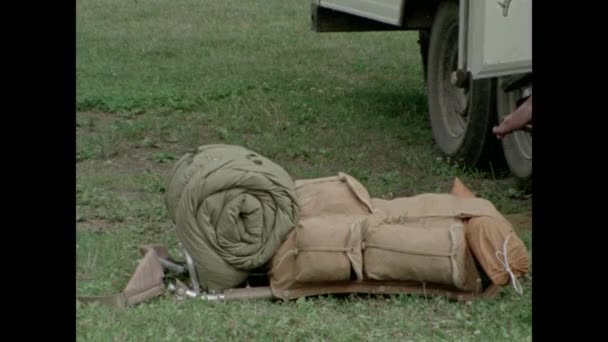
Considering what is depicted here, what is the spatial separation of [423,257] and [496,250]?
0.30 meters

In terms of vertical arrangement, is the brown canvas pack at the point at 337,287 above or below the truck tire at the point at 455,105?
below

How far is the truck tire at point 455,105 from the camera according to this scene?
25.2 feet

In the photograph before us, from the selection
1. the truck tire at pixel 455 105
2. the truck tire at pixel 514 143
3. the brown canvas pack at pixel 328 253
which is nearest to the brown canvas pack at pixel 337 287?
the brown canvas pack at pixel 328 253

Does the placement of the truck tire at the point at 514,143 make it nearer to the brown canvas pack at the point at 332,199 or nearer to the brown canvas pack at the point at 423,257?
the brown canvas pack at the point at 332,199

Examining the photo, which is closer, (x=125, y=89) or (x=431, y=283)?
(x=431, y=283)

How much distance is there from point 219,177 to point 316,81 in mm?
6577

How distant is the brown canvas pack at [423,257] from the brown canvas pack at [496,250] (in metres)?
0.06

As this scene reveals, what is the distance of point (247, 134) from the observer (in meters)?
9.27

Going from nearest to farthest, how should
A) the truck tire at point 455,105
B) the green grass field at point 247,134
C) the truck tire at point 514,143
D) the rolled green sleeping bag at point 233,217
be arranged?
the green grass field at point 247,134 < the rolled green sleeping bag at point 233,217 < the truck tire at point 514,143 < the truck tire at point 455,105

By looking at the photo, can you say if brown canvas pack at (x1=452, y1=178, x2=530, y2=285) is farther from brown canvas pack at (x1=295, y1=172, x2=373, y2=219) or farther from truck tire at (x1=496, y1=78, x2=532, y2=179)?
truck tire at (x1=496, y1=78, x2=532, y2=179)
